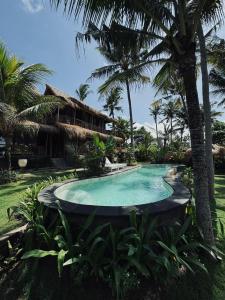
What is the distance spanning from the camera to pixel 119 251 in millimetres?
3252

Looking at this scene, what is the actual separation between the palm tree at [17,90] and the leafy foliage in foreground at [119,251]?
27.8ft

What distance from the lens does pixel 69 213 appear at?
3.92 m

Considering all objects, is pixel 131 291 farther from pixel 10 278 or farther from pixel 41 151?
pixel 41 151

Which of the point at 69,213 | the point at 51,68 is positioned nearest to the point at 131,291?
the point at 69,213

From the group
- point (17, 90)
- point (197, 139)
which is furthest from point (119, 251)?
point (17, 90)

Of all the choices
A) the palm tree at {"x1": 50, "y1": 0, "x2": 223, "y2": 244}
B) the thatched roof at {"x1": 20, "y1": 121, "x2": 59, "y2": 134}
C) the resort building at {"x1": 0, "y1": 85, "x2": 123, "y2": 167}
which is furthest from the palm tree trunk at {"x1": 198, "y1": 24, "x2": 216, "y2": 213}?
the resort building at {"x1": 0, "y1": 85, "x2": 123, "y2": 167}

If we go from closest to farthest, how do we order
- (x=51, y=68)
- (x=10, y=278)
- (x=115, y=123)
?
(x=10, y=278), (x=51, y=68), (x=115, y=123)

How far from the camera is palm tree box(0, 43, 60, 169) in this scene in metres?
11.0

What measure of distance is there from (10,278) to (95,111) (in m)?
23.6

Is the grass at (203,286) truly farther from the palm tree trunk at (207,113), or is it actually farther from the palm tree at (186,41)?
the palm tree trunk at (207,113)

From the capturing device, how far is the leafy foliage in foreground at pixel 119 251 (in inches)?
118

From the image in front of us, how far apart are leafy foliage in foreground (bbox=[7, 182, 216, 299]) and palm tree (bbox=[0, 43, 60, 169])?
846 cm

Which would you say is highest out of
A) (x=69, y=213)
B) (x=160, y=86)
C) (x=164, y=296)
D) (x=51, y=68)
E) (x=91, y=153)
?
(x=51, y=68)

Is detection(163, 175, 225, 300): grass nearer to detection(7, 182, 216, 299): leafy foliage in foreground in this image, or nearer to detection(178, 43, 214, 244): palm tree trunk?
detection(7, 182, 216, 299): leafy foliage in foreground
